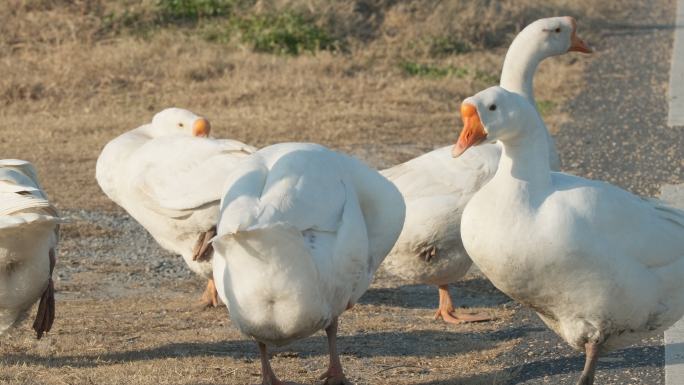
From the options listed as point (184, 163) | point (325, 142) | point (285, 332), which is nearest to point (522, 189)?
point (285, 332)

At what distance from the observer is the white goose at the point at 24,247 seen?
18.6 ft

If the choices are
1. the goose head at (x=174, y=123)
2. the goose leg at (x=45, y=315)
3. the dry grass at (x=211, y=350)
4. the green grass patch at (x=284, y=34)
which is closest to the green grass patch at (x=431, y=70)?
the green grass patch at (x=284, y=34)

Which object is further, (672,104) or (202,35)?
(202,35)

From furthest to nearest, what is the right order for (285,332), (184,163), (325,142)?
(325,142), (184,163), (285,332)

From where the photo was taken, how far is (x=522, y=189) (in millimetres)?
5211

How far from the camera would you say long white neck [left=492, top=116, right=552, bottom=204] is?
5238 millimetres

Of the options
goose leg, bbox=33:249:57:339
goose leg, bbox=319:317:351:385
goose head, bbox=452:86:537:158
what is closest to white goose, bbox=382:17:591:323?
goose leg, bbox=319:317:351:385

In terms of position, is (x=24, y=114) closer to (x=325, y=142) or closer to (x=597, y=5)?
(x=325, y=142)

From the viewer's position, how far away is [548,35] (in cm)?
793

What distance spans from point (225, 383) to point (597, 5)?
1498 centimetres

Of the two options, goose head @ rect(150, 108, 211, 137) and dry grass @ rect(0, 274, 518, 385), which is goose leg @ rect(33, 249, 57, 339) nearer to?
dry grass @ rect(0, 274, 518, 385)

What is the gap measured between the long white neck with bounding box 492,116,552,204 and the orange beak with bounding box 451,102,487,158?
0.18 m

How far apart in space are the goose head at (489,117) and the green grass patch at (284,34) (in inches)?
386

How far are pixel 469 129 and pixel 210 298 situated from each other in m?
2.79
